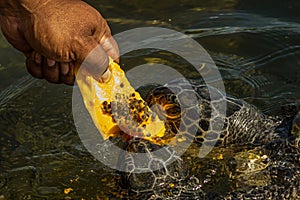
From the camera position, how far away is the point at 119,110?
4.57 m

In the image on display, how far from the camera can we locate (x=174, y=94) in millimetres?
4816

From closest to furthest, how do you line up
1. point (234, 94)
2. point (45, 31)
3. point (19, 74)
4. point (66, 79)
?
1. point (45, 31)
2. point (66, 79)
3. point (234, 94)
4. point (19, 74)

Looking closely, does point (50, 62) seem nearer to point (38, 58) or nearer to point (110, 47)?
point (38, 58)

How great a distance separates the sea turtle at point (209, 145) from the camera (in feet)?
14.0

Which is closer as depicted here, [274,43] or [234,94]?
[234,94]

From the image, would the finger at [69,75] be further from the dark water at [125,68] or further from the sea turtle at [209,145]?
the dark water at [125,68]

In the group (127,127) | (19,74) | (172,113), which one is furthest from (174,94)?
(19,74)

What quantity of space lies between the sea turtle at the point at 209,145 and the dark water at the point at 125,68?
1.40 ft

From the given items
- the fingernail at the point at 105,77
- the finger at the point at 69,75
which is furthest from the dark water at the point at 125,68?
the finger at the point at 69,75

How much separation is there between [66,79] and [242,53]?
299cm

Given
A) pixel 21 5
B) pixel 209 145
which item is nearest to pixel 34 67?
pixel 21 5

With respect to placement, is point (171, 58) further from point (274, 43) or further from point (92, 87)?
point (92, 87)

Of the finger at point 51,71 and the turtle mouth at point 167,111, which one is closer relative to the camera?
the finger at point 51,71

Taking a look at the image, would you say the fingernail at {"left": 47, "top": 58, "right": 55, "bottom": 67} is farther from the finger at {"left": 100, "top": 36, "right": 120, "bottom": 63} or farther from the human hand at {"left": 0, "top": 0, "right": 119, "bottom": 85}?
the finger at {"left": 100, "top": 36, "right": 120, "bottom": 63}
